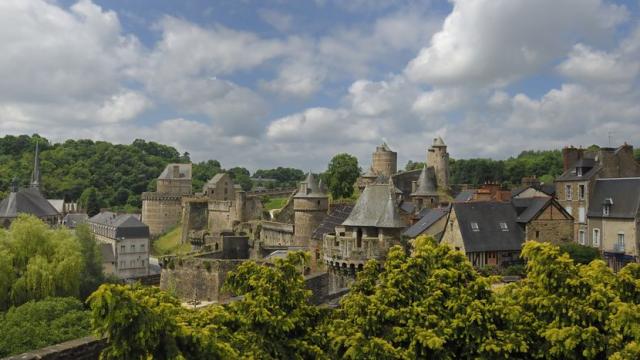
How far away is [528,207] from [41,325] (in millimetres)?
25814

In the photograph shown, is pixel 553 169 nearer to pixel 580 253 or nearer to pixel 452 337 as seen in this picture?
pixel 580 253

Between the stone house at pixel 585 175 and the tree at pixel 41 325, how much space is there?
2820cm

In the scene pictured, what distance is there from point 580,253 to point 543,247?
1940cm

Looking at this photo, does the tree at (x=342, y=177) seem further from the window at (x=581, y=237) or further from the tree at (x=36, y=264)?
the tree at (x=36, y=264)

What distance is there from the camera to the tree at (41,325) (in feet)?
71.7

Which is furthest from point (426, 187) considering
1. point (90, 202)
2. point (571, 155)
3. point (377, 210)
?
point (90, 202)

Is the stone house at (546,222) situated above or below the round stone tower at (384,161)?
below

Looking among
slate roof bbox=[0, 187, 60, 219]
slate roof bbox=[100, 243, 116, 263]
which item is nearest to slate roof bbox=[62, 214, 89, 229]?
slate roof bbox=[0, 187, 60, 219]

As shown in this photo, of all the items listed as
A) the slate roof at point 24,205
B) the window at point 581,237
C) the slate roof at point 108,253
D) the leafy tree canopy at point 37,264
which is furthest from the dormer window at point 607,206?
the slate roof at point 24,205

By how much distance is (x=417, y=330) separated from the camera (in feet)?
33.6

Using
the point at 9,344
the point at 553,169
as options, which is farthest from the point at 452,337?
the point at 553,169

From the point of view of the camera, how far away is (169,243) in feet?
235

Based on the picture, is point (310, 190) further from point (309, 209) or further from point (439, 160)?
Answer: point (439, 160)

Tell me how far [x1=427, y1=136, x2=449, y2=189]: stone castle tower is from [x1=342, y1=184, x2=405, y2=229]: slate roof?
47.4 meters
